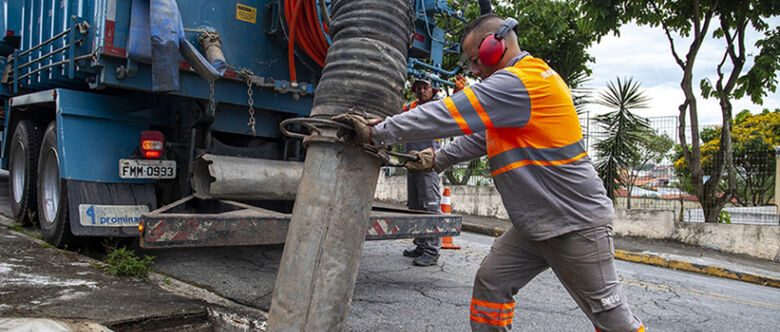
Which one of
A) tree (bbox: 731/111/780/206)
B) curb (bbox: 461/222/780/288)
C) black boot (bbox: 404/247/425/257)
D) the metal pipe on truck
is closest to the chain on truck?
black boot (bbox: 404/247/425/257)

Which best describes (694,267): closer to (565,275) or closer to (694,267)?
(694,267)

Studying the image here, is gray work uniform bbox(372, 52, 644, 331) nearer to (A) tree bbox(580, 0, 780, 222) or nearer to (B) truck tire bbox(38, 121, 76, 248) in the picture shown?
(B) truck tire bbox(38, 121, 76, 248)

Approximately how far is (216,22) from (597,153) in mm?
8344

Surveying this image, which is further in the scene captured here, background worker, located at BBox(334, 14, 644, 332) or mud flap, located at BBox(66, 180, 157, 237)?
mud flap, located at BBox(66, 180, 157, 237)

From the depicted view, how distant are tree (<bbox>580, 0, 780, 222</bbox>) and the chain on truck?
548cm

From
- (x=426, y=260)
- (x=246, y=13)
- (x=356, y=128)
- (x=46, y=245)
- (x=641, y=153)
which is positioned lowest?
(x=426, y=260)

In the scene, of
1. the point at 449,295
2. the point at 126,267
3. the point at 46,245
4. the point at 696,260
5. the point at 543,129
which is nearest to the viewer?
the point at 543,129

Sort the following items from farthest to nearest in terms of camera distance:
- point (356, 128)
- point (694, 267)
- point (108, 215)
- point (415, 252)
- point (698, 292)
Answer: point (694, 267) < point (415, 252) < point (698, 292) < point (108, 215) < point (356, 128)

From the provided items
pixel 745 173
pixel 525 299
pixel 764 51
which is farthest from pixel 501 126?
pixel 745 173

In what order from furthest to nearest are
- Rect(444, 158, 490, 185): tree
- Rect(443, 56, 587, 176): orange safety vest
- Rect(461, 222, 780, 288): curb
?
1. Rect(444, 158, 490, 185): tree
2. Rect(461, 222, 780, 288): curb
3. Rect(443, 56, 587, 176): orange safety vest

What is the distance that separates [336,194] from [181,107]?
294 cm

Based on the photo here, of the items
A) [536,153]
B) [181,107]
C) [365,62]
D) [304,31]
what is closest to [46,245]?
[181,107]

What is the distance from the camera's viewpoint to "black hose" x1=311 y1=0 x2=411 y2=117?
2.28 metres

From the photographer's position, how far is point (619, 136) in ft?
33.9
